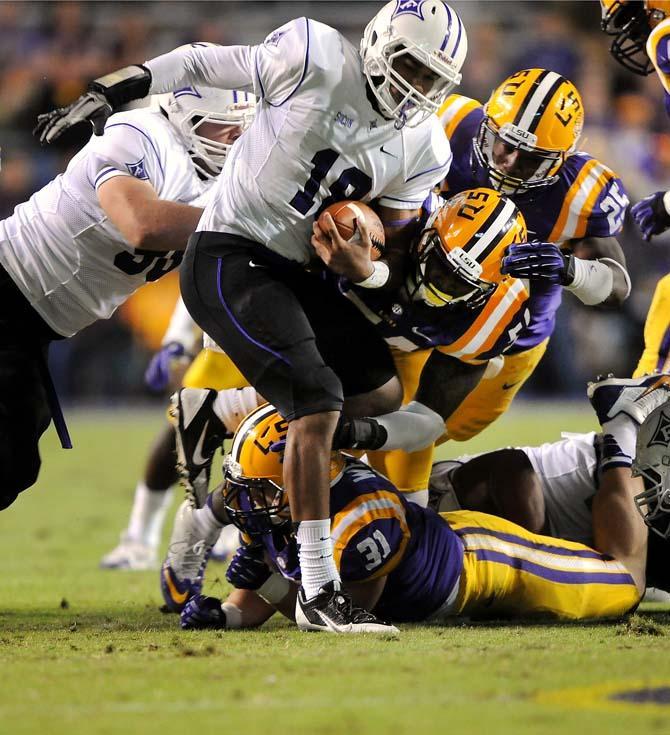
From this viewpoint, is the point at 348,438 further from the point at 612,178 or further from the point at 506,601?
the point at 612,178

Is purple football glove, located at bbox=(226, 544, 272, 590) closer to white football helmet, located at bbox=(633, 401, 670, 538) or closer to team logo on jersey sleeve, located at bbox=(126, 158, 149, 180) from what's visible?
white football helmet, located at bbox=(633, 401, 670, 538)

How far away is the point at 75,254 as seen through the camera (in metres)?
4.20

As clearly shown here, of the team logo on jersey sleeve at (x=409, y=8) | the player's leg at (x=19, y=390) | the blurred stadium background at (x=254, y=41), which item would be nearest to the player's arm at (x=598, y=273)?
the team logo on jersey sleeve at (x=409, y=8)

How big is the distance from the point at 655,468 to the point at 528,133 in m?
1.38

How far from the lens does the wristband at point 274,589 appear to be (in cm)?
367

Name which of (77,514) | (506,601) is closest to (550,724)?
(506,601)

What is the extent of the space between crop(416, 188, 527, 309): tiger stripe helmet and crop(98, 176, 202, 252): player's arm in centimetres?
76

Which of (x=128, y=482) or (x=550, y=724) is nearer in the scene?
(x=550, y=724)

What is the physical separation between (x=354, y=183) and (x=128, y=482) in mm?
5185

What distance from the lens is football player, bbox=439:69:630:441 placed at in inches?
174

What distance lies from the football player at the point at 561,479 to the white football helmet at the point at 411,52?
1.22m

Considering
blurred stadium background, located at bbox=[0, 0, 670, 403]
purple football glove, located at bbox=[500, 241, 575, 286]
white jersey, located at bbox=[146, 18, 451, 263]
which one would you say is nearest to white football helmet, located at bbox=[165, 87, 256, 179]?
white jersey, located at bbox=[146, 18, 451, 263]

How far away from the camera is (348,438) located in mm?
3725

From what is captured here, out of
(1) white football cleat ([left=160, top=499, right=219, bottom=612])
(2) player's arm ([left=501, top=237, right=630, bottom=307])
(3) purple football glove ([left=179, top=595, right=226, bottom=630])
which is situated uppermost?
(2) player's arm ([left=501, top=237, right=630, bottom=307])
